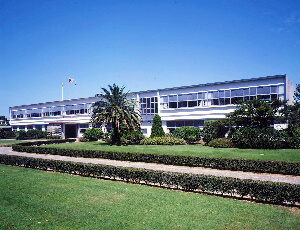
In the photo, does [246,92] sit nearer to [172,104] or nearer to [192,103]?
[192,103]

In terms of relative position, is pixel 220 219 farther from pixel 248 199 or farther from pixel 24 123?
A: pixel 24 123

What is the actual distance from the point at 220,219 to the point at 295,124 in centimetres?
2263

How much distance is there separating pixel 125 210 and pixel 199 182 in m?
3.84

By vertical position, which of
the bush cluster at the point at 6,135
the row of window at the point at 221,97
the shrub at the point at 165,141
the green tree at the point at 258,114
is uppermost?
the row of window at the point at 221,97

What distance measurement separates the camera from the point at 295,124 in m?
25.6

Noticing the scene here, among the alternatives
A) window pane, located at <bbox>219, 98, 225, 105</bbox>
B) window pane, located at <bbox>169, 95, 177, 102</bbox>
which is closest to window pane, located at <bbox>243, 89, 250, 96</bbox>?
window pane, located at <bbox>219, 98, 225, 105</bbox>

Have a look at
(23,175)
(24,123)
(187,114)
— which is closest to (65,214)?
(23,175)

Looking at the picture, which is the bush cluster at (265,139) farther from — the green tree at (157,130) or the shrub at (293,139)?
the green tree at (157,130)

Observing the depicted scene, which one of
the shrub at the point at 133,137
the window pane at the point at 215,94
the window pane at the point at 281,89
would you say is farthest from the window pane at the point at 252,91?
the shrub at the point at 133,137

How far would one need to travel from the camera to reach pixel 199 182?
1065cm

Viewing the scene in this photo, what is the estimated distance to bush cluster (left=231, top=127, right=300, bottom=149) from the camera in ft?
76.4

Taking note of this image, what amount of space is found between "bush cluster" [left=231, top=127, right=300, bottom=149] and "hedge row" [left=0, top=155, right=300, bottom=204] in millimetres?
14912

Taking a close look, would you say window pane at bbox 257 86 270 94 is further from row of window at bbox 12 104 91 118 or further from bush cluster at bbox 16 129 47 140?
bush cluster at bbox 16 129 47 140

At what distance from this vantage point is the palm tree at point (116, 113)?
95.9ft
